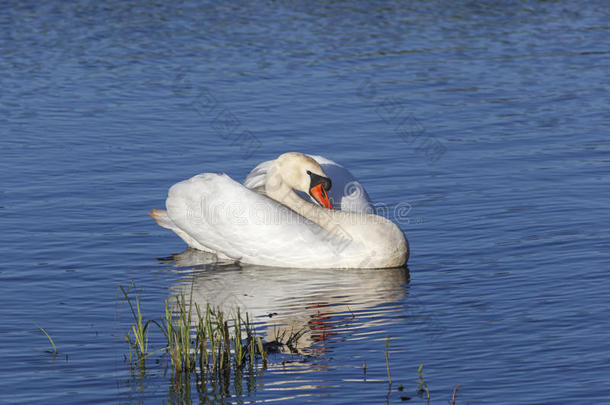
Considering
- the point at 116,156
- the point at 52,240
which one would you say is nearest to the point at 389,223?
the point at 52,240

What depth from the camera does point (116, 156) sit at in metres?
16.3

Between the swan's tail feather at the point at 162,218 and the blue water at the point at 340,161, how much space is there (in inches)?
9.9

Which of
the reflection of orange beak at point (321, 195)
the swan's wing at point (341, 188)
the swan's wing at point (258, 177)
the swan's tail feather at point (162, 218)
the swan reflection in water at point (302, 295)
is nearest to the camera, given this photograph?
the swan reflection in water at point (302, 295)

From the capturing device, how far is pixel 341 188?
13.2 metres

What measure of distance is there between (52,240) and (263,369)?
482 cm

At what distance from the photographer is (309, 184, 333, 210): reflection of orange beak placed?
12.6 meters

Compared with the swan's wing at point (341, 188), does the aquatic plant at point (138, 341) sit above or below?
above

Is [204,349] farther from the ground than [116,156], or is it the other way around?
[204,349]

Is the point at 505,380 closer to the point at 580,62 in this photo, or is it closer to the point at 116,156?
the point at 116,156

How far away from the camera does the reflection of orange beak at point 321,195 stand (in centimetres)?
1259

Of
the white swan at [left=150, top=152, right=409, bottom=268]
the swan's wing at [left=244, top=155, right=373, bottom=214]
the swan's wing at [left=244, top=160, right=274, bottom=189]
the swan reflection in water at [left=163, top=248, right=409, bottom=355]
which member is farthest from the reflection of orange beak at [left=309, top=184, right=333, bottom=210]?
the swan reflection in water at [left=163, top=248, right=409, bottom=355]

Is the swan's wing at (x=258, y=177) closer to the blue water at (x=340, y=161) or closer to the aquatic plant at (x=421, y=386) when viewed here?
the blue water at (x=340, y=161)

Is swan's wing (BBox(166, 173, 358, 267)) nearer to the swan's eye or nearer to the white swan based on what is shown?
the white swan

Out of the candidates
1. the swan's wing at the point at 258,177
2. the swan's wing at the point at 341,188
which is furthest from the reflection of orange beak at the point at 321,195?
the swan's wing at the point at 258,177
